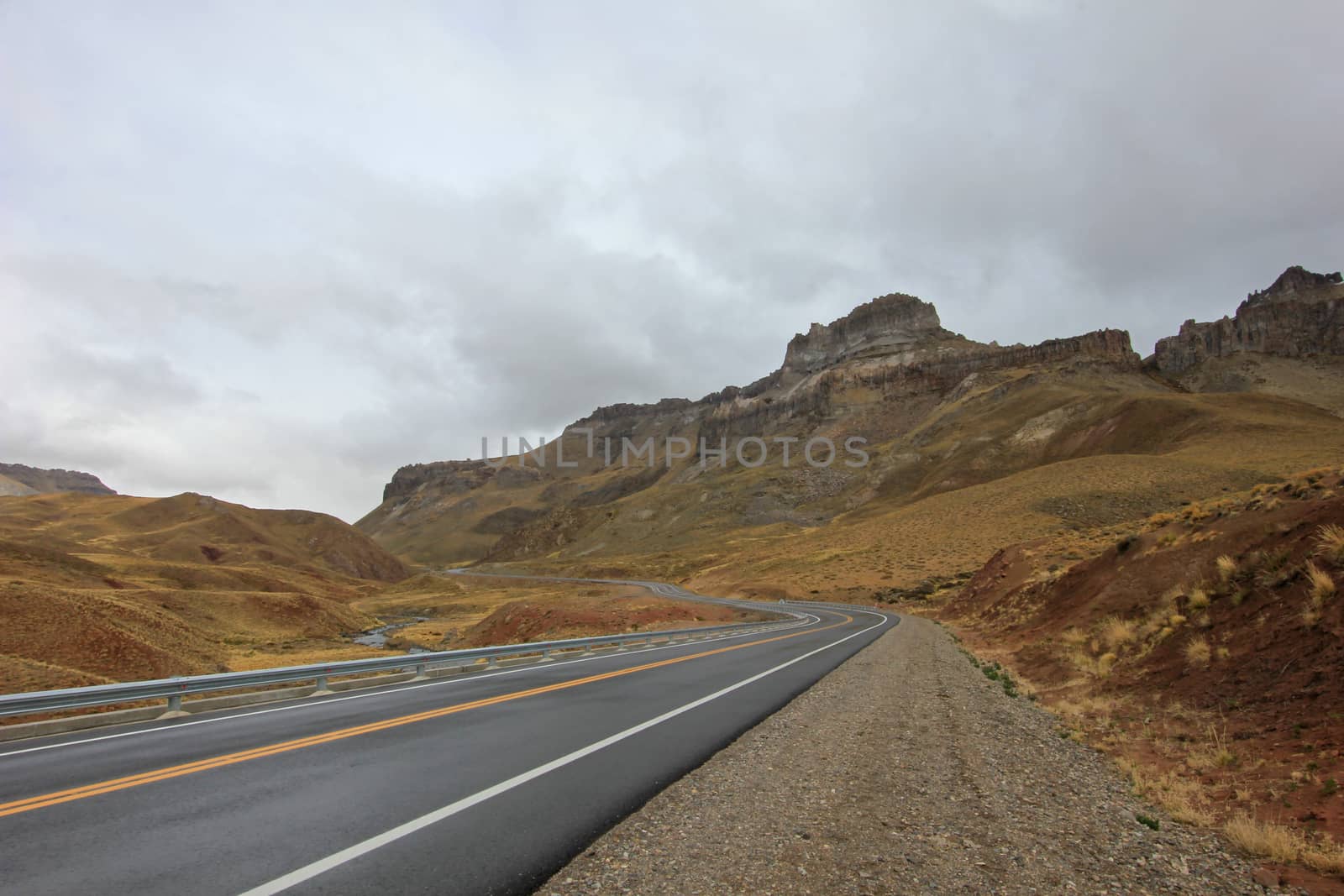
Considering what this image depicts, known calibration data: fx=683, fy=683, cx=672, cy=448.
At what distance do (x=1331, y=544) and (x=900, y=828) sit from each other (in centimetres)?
1038

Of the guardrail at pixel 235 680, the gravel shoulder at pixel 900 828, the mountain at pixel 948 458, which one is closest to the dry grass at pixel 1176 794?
the gravel shoulder at pixel 900 828

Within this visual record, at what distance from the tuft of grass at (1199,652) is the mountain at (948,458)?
45.9 meters

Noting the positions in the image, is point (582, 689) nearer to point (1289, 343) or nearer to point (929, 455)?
point (929, 455)

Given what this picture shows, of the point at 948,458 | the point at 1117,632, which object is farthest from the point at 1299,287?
the point at 1117,632

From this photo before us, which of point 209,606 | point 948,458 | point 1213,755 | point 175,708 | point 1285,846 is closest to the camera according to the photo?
point 1285,846

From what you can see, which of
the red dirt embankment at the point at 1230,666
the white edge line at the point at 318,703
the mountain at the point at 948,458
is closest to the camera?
the red dirt embankment at the point at 1230,666

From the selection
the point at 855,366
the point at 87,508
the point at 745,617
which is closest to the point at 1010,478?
the point at 745,617

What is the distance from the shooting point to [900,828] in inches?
212

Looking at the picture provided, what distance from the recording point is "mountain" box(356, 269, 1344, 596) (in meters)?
63.1

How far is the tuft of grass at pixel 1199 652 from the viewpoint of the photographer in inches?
435

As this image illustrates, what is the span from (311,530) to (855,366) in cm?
13576

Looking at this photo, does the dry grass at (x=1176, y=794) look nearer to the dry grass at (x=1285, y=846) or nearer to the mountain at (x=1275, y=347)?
the dry grass at (x=1285, y=846)

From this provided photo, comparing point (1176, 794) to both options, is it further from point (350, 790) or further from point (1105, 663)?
point (1105, 663)

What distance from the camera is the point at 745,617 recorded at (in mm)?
44688
